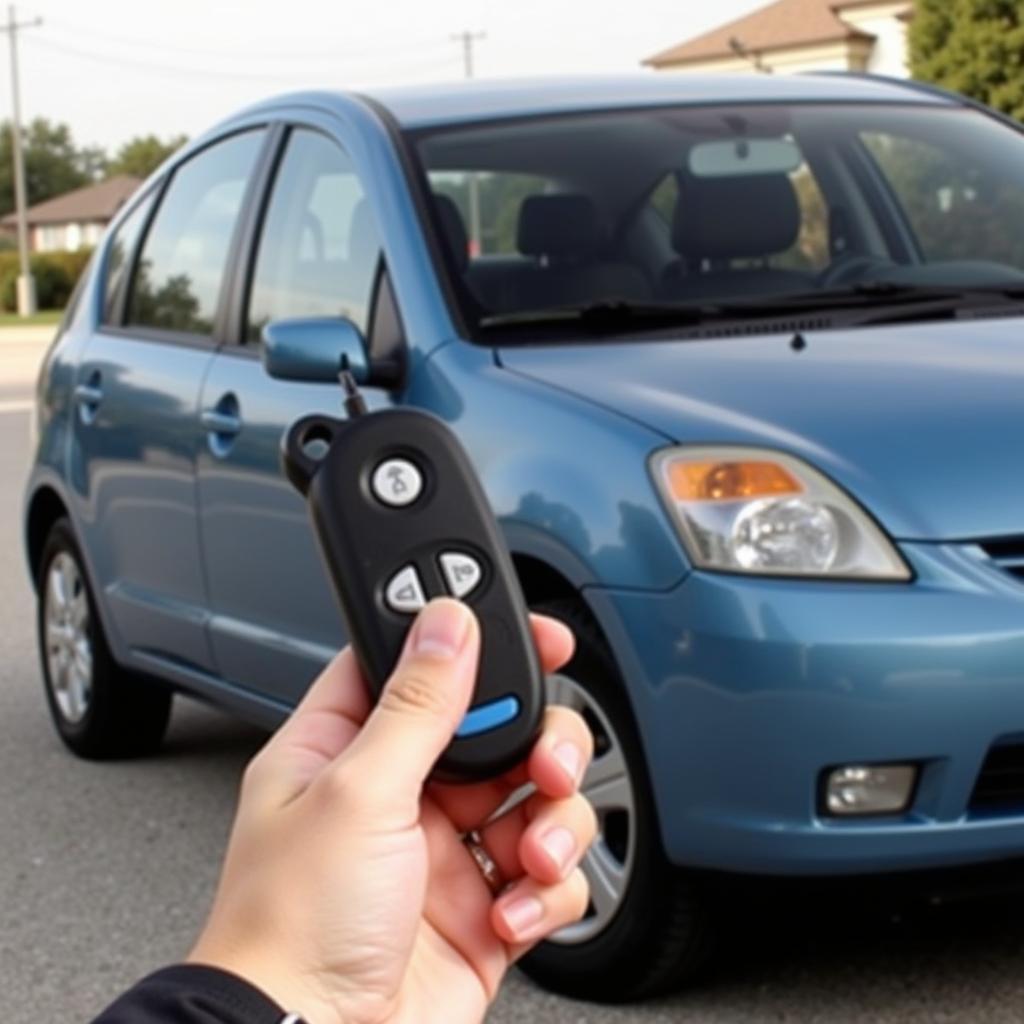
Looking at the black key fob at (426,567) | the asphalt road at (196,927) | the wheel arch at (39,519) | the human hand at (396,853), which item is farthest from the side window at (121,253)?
the black key fob at (426,567)

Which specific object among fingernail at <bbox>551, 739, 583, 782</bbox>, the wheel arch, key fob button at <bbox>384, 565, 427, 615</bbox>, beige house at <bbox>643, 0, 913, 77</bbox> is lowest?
beige house at <bbox>643, 0, 913, 77</bbox>

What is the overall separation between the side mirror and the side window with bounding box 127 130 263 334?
1260 millimetres

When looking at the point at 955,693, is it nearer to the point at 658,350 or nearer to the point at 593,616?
the point at 593,616

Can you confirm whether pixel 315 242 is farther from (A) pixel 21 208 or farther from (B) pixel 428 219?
(A) pixel 21 208

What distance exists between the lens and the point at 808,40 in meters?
70.2

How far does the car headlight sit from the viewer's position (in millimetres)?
4215

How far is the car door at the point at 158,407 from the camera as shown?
6.14m

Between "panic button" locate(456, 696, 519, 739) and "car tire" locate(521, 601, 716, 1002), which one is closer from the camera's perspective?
"panic button" locate(456, 696, 519, 739)

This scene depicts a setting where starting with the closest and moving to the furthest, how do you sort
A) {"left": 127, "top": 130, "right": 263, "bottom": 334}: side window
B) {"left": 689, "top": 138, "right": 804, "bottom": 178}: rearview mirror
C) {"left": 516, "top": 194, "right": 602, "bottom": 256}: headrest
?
1. {"left": 516, "top": 194, "right": 602, "bottom": 256}: headrest
2. {"left": 689, "top": 138, "right": 804, "bottom": 178}: rearview mirror
3. {"left": 127, "top": 130, "right": 263, "bottom": 334}: side window

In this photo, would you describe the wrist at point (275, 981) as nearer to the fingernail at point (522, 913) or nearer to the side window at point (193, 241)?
the fingernail at point (522, 913)

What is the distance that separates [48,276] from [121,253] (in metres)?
68.3

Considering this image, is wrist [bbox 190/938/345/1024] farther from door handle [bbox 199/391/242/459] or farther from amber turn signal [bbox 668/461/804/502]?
door handle [bbox 199/391/242/459]

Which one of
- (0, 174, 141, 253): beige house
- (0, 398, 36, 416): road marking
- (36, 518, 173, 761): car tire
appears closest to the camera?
(36, 518, 173, 761): car tire

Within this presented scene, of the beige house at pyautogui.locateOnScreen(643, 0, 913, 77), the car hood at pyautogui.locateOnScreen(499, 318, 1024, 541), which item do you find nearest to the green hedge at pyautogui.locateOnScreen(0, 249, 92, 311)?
the beige house at pyautogui.locateOnScreen(643, 0, 913, 77)
